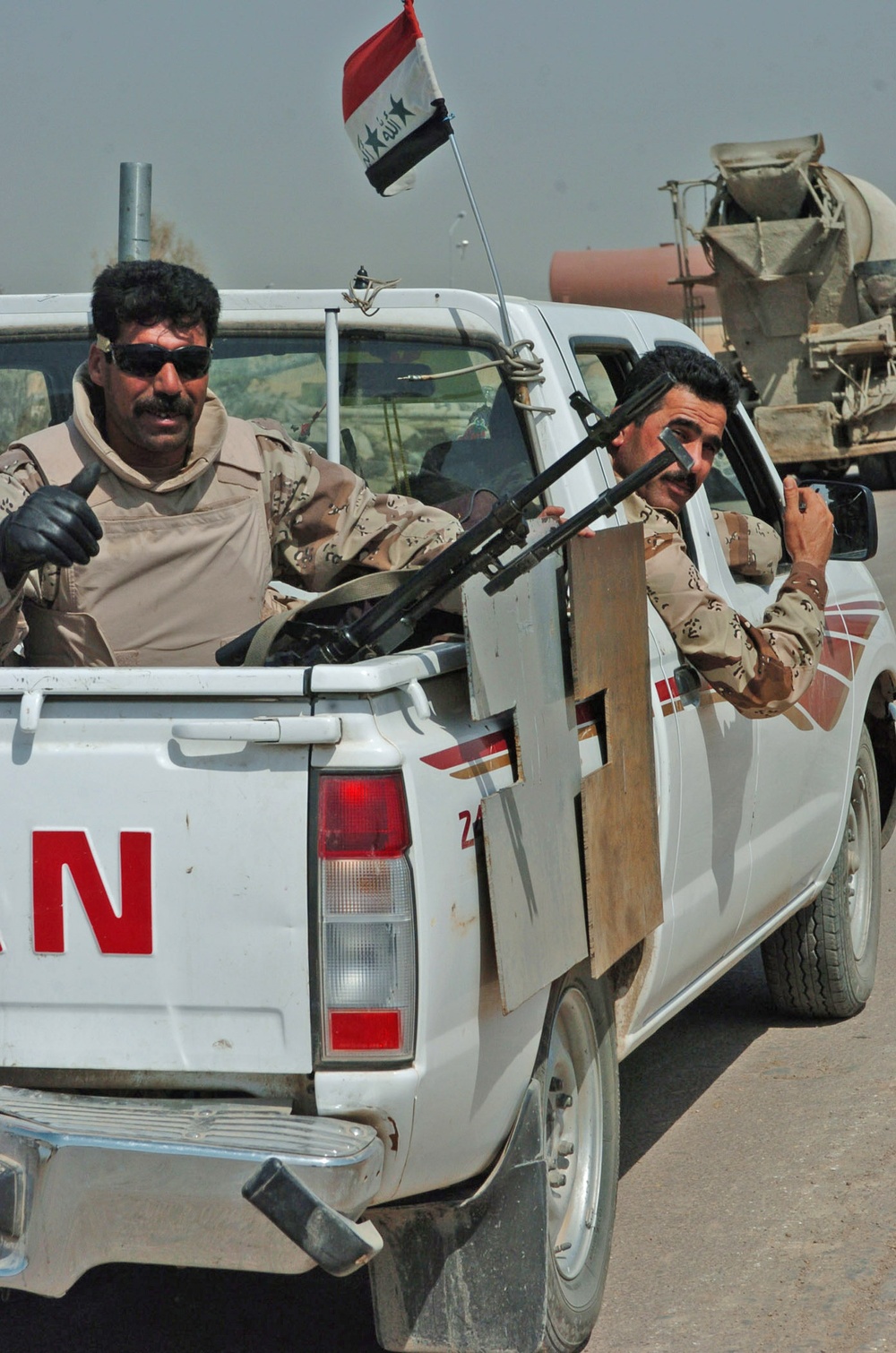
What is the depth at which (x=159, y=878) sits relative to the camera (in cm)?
240

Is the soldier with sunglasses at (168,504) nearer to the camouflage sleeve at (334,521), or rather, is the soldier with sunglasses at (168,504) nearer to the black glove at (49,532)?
the camouflage sleeve at (334,521)

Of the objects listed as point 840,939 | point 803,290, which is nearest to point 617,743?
point 840,939

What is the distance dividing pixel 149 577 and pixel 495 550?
83 centimetres

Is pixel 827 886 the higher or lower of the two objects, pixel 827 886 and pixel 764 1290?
the higher

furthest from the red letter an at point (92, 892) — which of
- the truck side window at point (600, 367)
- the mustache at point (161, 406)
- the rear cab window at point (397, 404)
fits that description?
the truck side window at point (600, 367)

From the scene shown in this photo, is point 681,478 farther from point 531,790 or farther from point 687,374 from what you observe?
point 531,790

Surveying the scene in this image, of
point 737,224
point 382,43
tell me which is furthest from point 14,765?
point 737,224

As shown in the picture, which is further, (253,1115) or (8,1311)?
(8,1311)

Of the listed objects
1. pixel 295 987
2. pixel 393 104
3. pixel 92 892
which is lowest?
pixel 295 987

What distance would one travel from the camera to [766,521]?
479 cm

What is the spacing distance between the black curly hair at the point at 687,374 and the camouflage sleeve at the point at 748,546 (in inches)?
15.1

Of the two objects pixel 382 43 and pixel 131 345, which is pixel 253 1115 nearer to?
pixel 131 345

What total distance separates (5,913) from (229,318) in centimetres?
197

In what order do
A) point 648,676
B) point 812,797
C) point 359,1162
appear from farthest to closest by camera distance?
point 812,797, point 648,676, point 359,1162
